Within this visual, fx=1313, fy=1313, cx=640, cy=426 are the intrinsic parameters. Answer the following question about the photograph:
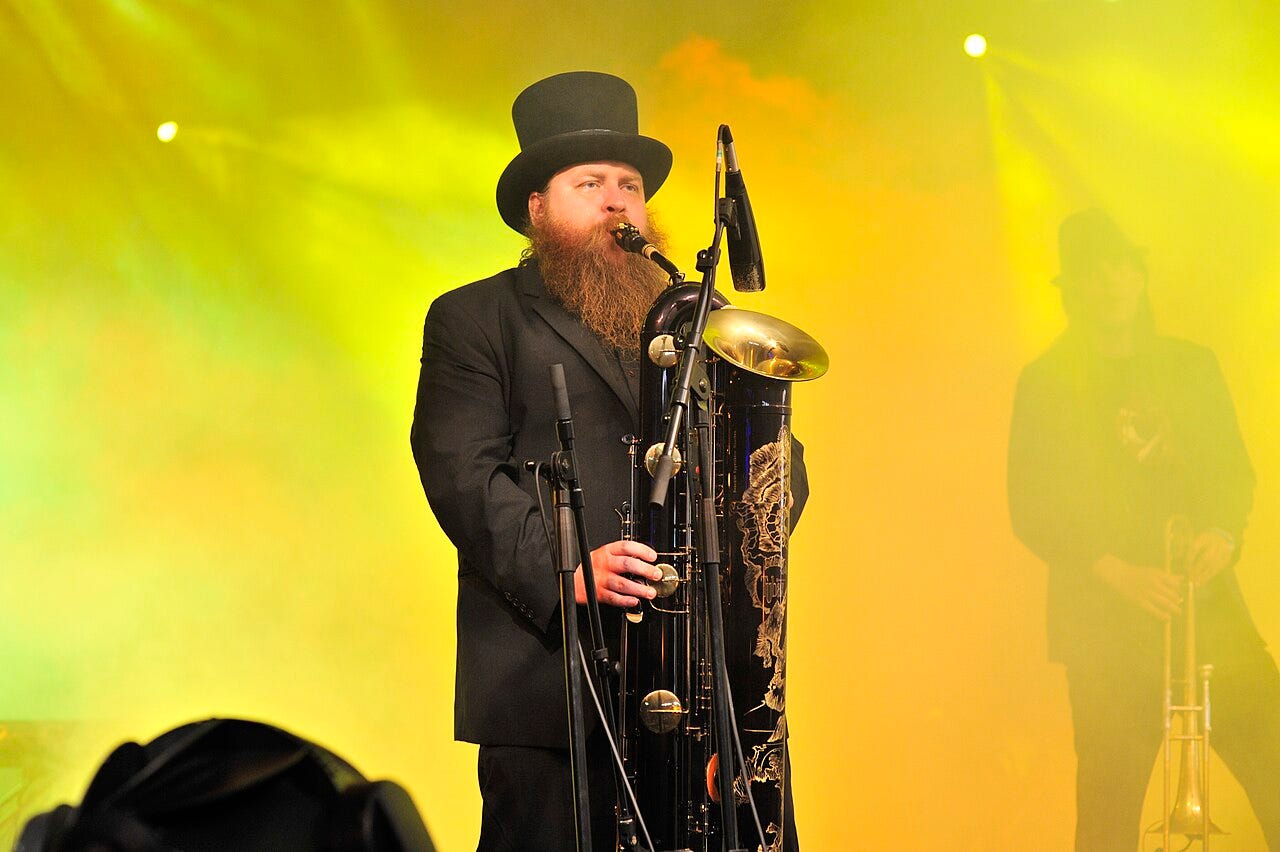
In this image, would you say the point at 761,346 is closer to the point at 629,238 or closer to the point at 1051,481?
the point at 629,238

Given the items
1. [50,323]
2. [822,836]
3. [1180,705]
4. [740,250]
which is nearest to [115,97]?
[50,323]

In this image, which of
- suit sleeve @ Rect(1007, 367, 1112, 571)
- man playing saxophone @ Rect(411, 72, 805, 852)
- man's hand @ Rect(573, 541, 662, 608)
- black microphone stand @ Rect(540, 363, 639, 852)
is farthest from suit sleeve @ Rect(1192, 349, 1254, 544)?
black microphone stand @ Rect(540, 363, 639, 852)

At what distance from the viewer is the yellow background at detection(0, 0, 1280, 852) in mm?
3568

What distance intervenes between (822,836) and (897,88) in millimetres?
2194

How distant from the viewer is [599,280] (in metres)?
3.06

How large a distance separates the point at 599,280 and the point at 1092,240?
5.62ft

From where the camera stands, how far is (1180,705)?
148 inches

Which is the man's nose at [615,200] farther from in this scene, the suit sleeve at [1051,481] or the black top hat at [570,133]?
the suit sleeve at [1051,481]

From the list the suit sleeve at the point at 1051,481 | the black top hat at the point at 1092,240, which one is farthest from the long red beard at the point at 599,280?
the black top hat at the point at 1092,240

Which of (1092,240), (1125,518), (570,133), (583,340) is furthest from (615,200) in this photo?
(1125,518)

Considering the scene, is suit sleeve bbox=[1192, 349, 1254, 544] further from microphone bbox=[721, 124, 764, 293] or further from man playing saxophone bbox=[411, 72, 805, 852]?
microphone bbox=[721, 124, 764, 293]

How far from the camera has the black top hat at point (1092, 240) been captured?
12.9 feet

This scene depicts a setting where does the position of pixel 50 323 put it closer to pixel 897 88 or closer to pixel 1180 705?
pixel 897 88

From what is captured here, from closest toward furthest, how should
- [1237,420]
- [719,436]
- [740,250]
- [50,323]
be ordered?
[740,250]
[719,436]
[50,323]
[1237,420]
